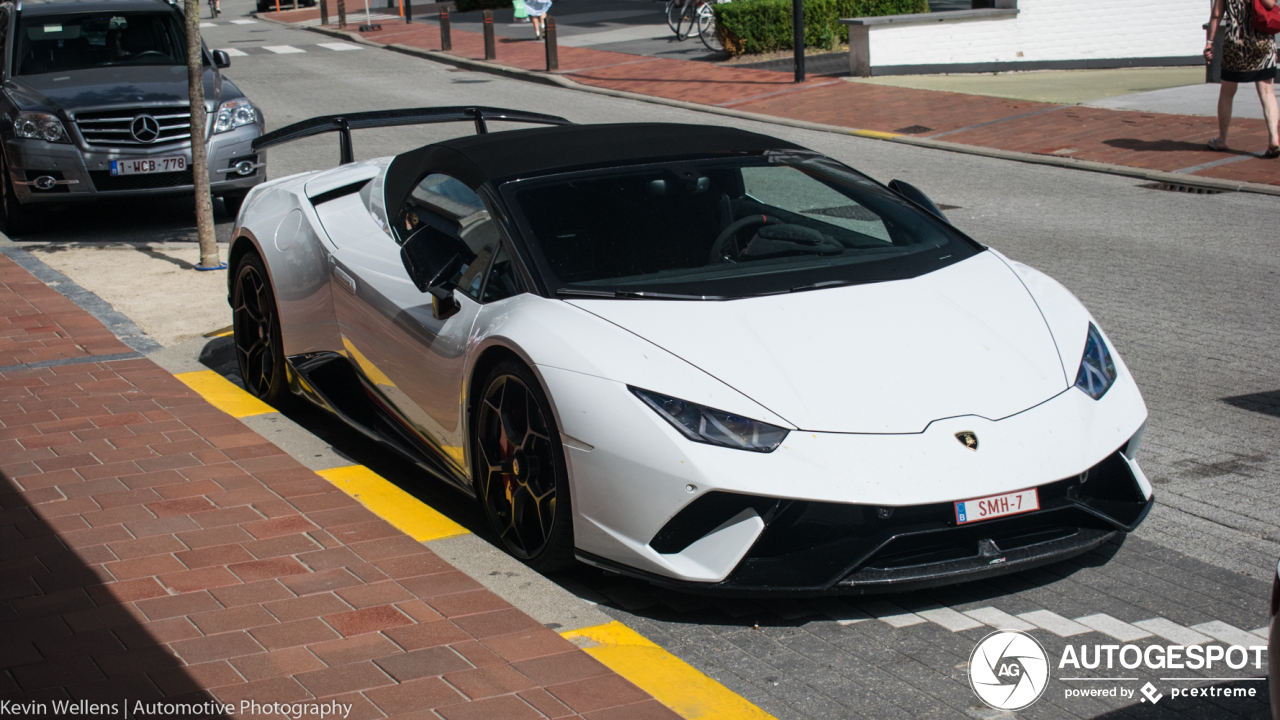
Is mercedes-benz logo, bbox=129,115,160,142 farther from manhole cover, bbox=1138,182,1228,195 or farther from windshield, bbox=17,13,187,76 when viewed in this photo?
manhole cover, bbox=1138,182,1228,195

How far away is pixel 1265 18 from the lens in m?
12.3

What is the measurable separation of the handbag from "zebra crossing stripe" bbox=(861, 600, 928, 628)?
34.2 ft

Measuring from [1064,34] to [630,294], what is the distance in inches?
806

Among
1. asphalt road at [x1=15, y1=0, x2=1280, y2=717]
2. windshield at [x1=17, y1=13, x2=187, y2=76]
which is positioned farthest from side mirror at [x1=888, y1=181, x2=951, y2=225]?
windshield at [x1=17, y1=13, x2=187, y2=76]

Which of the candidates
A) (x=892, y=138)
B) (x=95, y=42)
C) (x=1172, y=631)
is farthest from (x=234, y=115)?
(x=1172, y=631)

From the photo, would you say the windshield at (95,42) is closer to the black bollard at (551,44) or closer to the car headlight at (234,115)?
the car headlight at (234,115)

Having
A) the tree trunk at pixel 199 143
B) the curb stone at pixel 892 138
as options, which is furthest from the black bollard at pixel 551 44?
the tree trunk at pixel 199 143

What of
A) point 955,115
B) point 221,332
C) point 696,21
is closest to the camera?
point 221,332

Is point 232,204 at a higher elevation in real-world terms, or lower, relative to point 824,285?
lower

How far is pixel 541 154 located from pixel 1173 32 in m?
21.0

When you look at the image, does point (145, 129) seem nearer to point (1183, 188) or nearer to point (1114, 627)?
point (1183, 188)

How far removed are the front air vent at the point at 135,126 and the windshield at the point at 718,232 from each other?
7.17 meters

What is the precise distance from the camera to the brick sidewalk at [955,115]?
13.5m

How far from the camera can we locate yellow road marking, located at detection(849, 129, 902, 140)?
52.0 ft
